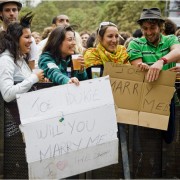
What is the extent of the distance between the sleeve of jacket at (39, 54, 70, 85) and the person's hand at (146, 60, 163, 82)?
76 centimetres

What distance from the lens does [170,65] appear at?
15.1 ft

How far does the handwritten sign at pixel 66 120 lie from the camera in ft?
12.8

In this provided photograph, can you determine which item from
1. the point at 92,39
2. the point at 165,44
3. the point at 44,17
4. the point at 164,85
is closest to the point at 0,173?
the point at 164,85

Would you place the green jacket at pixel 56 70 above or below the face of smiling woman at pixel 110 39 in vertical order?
below

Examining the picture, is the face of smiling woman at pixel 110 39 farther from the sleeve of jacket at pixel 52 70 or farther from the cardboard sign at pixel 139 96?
the sleeve of jacket at pixel 52 70

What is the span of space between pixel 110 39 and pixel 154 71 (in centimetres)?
74

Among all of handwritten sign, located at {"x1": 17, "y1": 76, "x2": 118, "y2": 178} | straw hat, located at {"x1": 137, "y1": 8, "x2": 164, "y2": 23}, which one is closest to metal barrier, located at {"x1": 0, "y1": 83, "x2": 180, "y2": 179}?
handwritten sign, located at {"x1": 17, "y1": 76, "x2": 118, "y2": 178}

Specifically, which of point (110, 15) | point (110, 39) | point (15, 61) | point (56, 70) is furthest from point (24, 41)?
point (110, 15)

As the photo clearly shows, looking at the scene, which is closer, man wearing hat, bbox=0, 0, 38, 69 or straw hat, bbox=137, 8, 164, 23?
straw hat, bbox=137, 8, 164, 23

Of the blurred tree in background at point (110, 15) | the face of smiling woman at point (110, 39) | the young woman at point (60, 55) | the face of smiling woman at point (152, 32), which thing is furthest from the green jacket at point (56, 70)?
the blurred tree in background at point (110, 15)

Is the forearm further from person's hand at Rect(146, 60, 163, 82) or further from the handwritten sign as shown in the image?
person's hand at Rect(146, 60, 163, 82)

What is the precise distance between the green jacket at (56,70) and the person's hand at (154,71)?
2.13 feet

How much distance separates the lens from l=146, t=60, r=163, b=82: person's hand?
413 cm

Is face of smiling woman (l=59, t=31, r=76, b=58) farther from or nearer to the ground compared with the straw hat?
nearer to the ground
